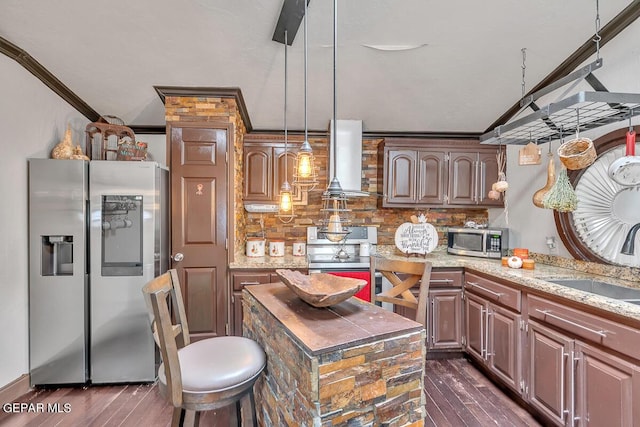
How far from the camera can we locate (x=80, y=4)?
1.99 metres

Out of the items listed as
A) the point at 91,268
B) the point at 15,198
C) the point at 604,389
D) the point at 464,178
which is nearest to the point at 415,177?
the point at 464,178

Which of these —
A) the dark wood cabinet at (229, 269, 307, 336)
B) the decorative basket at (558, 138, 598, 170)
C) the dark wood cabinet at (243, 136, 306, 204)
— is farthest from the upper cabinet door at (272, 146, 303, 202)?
the decorative basket at (558, 138, 598, 170)

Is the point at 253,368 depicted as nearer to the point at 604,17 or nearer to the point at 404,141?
the point at 404,141

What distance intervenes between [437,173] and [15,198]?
3667 millimetres

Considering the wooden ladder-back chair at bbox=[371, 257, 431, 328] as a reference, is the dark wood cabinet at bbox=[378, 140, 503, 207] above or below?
A: above

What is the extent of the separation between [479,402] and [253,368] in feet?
6.02

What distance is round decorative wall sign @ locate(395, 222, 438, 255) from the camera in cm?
322

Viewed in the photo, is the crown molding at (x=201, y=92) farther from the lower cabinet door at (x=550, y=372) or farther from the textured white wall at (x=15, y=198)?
the lower cabinet door at (x=550, y=372)

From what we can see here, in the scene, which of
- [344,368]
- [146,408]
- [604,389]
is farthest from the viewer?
[146,408]

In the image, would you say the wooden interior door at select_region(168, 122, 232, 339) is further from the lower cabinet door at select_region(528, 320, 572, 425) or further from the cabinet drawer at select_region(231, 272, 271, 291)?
the lower cabinet door at select_region(528, 320, 572, 425)

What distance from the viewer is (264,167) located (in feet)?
10.8

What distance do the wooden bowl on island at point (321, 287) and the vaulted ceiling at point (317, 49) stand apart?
5.68 ft

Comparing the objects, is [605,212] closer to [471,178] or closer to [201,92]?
[471,178]

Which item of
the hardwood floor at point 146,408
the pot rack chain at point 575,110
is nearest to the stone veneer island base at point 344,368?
the hardwood floor at point 146,408
